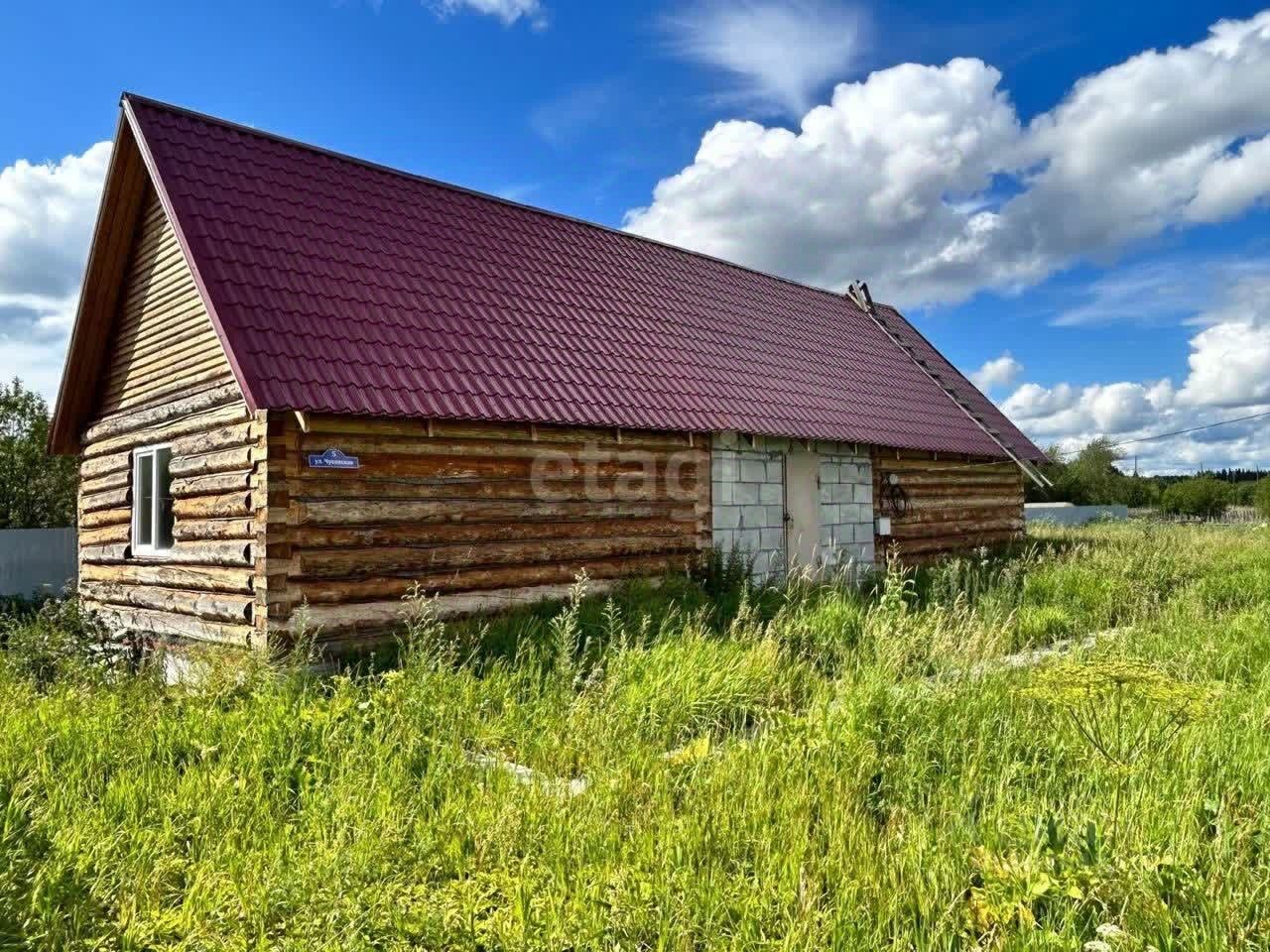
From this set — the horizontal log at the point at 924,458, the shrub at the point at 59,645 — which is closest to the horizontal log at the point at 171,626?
the shrub at the point at 59,645

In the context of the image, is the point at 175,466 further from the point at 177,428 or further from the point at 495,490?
the point at 495,490

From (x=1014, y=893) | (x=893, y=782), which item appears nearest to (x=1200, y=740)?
(x=893, y=782)

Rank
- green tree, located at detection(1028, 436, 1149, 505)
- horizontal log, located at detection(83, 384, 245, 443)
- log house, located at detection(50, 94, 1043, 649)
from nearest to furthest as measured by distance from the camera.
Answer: log house, located at detection(50, 94, 1043, 649) → horizontal log, located at detection(83, 384, 245, 443) → green tree, located at detection(1028, 436, 1149, 505)

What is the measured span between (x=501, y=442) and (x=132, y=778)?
5602 millimetres

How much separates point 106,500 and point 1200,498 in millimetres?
49544

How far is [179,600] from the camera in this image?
9.71 m

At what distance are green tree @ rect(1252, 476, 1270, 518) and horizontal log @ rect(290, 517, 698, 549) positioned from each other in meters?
37.9

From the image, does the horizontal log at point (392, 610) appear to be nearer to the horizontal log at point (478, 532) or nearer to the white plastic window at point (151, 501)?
the horizontal log at point (478, 532)

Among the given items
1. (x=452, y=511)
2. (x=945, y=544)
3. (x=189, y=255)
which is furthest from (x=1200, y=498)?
(x=189, y=255)

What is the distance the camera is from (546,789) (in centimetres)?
441

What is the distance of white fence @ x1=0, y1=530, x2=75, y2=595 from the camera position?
1653cm

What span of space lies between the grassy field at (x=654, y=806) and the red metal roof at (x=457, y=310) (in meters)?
3.44
